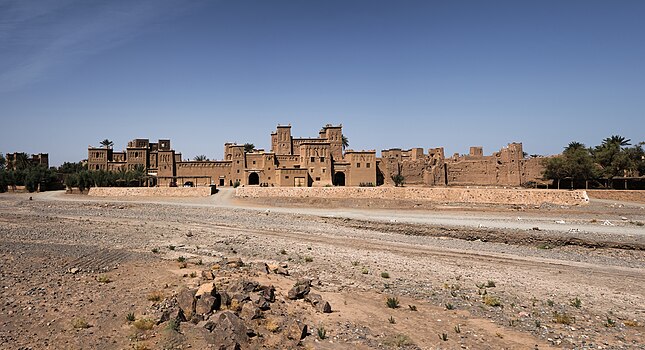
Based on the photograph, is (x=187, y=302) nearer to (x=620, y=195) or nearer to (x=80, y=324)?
(x=80, y=324)

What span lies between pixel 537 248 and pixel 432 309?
1484 centimetres

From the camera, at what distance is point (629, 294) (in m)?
14.8

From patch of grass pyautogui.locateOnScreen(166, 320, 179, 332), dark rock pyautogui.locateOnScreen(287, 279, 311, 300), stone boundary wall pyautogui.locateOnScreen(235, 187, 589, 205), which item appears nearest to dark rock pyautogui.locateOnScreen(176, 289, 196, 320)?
patch of grass pyautogui.locateOnScreen(166, 320, 179, 332)

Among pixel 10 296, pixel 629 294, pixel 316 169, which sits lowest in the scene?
pixel 629 294

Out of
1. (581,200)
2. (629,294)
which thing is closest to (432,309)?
(629,294)

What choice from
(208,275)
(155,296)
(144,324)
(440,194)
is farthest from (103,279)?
(440,194)

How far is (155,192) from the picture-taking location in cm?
5156

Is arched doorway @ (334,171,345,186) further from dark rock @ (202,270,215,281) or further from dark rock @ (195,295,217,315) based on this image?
dark rock @ (195,295,217,315)

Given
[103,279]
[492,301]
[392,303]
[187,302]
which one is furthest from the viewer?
[103,279]

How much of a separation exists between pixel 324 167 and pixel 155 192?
867 inches

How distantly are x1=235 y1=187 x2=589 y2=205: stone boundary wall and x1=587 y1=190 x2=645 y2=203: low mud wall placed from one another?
4.23 metres

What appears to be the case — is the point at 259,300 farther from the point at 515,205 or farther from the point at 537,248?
the point at 515,205

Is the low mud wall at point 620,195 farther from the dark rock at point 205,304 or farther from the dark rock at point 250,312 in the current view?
the dark rock at point 205,304

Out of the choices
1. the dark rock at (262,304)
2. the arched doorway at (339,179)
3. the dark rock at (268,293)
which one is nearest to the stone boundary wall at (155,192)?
the arched doorway at (339,179)
